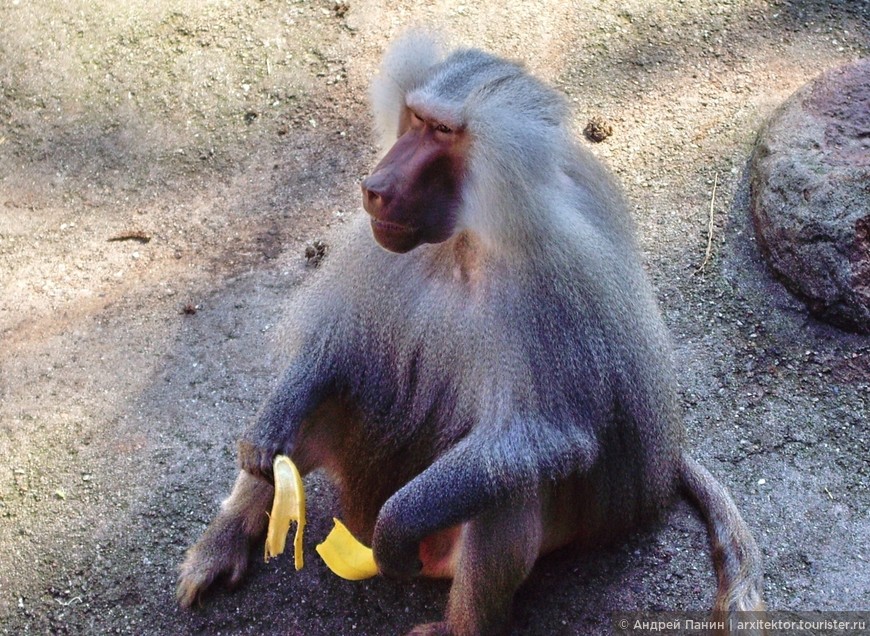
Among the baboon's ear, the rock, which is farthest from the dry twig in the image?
the baboon's ear

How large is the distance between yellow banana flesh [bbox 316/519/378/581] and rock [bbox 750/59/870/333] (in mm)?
1975

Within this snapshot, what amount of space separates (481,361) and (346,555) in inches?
34.1

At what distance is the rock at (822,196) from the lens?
Answer: 3648 mm

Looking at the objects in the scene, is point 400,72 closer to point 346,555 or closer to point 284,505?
point 284,505

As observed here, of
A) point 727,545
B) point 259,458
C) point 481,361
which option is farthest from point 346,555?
point 727,545

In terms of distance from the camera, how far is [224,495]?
11.3 feet

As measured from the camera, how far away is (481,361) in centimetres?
261

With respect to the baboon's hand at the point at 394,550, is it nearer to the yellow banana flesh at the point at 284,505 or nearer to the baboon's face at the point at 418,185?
the yellow banana flesh at the point at 284,505

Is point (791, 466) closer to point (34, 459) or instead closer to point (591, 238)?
point (591, 238)

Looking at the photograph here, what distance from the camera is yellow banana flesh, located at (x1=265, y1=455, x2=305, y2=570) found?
282 cm

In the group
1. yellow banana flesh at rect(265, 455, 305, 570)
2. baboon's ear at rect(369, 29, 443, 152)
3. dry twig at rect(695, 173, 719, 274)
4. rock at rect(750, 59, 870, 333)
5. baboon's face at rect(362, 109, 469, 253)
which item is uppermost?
baboon's ear at rect(369, 29, 443, 152)

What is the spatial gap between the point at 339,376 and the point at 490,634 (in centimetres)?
87

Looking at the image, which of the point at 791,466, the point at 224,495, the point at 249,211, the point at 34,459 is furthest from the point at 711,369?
the point at 34,459

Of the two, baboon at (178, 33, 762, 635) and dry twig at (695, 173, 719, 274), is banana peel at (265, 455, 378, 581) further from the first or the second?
dry twig at (695, 173, 719, 274)
